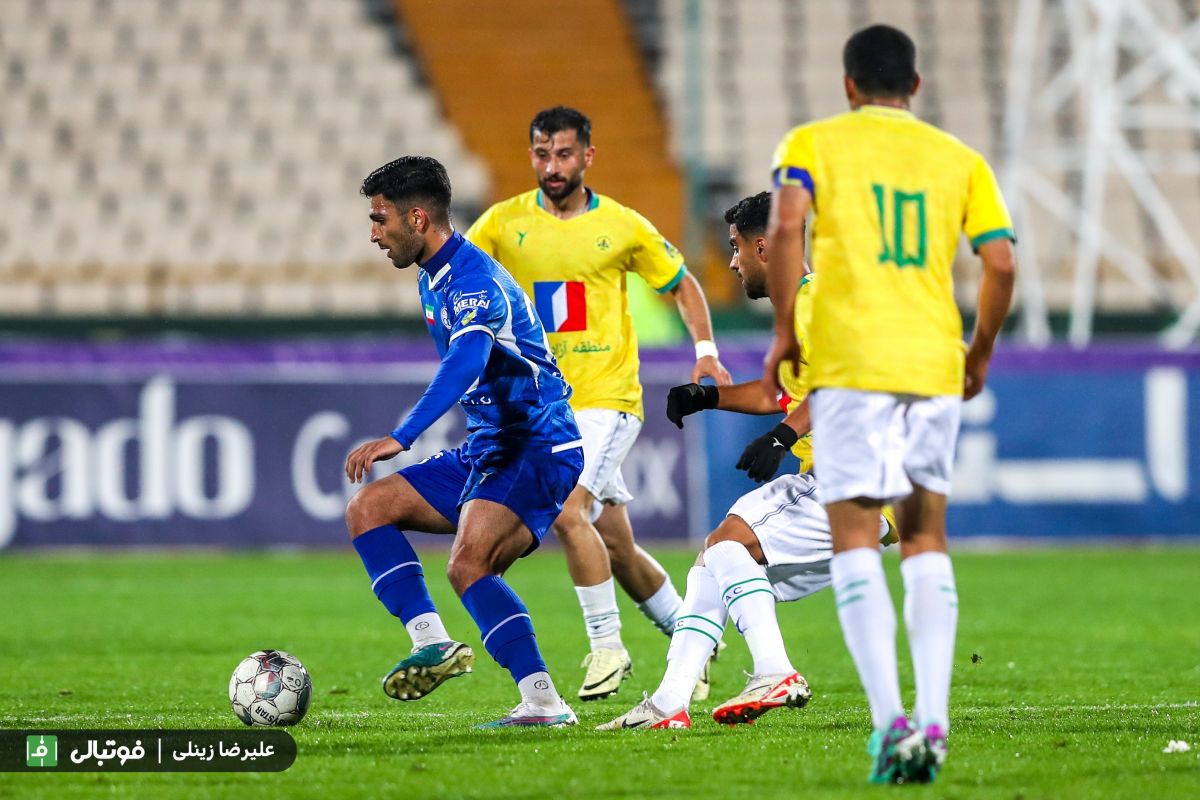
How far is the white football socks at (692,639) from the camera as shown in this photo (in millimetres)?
5961

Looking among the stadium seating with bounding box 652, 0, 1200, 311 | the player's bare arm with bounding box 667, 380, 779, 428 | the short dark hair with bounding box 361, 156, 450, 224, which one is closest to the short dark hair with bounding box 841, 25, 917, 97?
the player's bare arm with bounding box 667, 380, 779, 428

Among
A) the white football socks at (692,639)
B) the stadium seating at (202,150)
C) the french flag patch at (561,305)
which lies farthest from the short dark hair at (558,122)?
the stadium seating at (202,150)

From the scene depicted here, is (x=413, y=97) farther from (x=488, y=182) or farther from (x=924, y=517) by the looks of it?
(x=924, y=517)

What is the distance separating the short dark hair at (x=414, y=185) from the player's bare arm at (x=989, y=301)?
2000mm

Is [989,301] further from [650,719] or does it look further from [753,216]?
[650,719]

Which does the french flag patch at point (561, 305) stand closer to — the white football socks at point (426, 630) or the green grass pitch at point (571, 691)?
the green grass pitch at point (571, 691)

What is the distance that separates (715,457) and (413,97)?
8.81m

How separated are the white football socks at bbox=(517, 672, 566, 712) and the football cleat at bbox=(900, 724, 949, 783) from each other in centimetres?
165

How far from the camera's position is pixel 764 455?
5.46m

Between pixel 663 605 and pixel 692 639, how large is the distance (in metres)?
1.65

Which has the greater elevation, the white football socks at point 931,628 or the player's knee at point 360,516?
the player's knee at point 360,516

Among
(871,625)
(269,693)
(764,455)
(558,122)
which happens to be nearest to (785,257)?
(764,455)

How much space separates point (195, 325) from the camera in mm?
16875

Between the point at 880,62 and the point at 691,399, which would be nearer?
the point at 880,62
